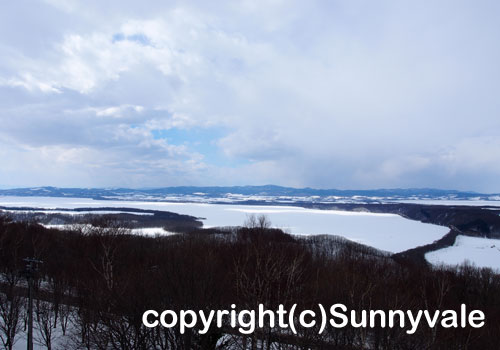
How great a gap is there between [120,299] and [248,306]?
538 cm

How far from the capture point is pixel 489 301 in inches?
1169

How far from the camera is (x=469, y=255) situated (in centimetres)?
7112

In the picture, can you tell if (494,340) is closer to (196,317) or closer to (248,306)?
(248,306)

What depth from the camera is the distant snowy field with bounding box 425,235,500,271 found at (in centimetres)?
6144

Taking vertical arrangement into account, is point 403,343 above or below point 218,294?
below

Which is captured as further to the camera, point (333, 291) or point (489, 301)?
point (489, 301)

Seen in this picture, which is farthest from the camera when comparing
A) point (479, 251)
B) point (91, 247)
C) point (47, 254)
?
point (479, 251)

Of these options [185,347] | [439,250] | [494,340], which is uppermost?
[185,347]

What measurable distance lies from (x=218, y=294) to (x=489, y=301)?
26.8 metres

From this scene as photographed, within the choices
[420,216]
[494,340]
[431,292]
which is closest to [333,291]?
[494,340]

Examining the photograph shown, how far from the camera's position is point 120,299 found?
43.0ft

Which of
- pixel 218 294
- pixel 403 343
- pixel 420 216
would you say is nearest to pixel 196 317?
pixel 218 294

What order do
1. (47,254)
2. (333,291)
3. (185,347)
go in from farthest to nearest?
(47,254), (333,291), (185,347)

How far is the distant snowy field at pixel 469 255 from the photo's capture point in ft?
202
